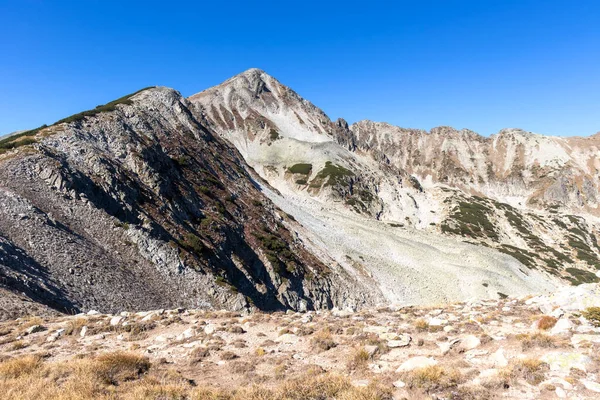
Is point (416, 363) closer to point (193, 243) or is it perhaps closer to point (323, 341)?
point (323, 341)

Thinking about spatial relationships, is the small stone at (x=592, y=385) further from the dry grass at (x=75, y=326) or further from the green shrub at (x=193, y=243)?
the green shrub at (x=193, y=243)

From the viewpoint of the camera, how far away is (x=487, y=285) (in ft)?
207

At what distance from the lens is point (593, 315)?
479 inches

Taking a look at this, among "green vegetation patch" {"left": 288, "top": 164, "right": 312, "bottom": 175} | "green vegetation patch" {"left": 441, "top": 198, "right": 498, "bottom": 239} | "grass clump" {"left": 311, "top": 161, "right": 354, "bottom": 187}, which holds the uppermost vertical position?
"green vegetation patch" {"left": 288, "top": 164, "right": 312, "bottom": 175}

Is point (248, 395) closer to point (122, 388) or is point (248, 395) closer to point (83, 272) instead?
point (122, 388)

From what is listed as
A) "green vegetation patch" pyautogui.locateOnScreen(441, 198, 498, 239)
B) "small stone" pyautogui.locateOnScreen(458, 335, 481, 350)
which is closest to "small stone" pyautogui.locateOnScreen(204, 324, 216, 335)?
"small stone" pyautogui.locateOnScreen(458, 335, 481, 350)

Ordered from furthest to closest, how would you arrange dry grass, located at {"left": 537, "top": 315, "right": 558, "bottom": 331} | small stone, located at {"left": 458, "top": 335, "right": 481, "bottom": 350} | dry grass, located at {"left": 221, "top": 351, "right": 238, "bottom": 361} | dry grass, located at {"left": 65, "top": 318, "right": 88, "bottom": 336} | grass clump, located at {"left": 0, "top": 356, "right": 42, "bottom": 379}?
dry grass, located at {"left": 65, "top": 318, "right": 88, "bottom": 336}
dry grass, located at {"left": 537, "top": 315, "right": 558, "bottom": 331}
dry grass, located at {"left": 221, "top": 351, "right": 238, "bottom": 361}
small stone, located at {"left": 458, "top": 335, "right": 481, "bottom": 350}
grass clump, located at {"left": 0, "top": 356, "right": 42, "bottom": 379}

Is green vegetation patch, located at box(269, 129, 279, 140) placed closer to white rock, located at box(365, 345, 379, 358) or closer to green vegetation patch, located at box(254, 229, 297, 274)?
green vegetation patch, located at box(254, 229, 297, 274)

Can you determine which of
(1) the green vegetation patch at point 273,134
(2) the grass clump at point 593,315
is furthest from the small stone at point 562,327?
(1) the green vegetation patch at point 273,134

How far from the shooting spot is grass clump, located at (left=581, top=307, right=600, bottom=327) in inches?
473

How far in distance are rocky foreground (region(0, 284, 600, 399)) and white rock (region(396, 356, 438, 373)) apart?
55mm

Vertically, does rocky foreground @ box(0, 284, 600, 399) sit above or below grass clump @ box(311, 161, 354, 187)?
below

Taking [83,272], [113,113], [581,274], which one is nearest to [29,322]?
[83,272]

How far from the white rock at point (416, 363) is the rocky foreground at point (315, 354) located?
55mm
